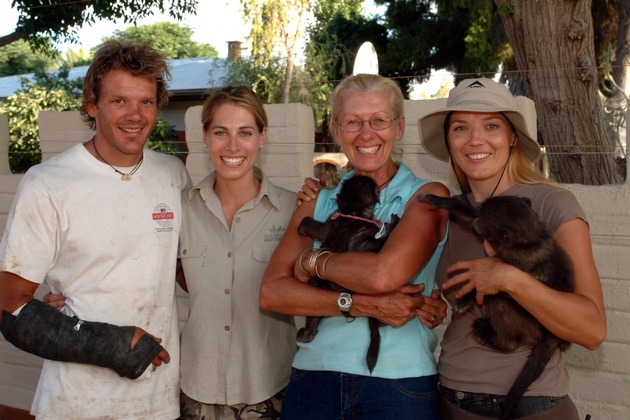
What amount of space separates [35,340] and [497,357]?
193 centimetres

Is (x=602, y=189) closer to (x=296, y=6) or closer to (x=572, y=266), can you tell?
(x=572, y=266)

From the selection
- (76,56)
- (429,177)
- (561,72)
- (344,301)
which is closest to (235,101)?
(344,301)

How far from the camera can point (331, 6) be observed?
951 inches

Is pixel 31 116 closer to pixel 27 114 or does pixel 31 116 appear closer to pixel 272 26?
pixel 27 114

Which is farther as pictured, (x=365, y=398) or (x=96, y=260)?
(x=96, y=260)

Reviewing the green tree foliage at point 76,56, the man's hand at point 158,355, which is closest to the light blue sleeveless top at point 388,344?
the man's hand at point 158,355

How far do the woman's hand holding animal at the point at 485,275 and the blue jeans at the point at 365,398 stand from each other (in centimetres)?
44

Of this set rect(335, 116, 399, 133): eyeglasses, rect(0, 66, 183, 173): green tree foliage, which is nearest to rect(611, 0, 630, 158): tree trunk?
rect(0, 66, 183, 173): green tree foliage

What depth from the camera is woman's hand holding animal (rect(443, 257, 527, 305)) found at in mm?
2404

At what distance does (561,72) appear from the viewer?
6.42 m

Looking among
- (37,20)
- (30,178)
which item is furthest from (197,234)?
(37,20)

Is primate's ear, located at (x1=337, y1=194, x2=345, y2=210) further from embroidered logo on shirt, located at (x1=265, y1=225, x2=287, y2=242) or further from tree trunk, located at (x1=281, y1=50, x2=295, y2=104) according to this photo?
tree trunk, located at (x1=281, y1=50, x2=295, y2=104)

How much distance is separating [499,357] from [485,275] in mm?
363

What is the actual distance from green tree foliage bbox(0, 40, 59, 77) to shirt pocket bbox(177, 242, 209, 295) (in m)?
35.5
